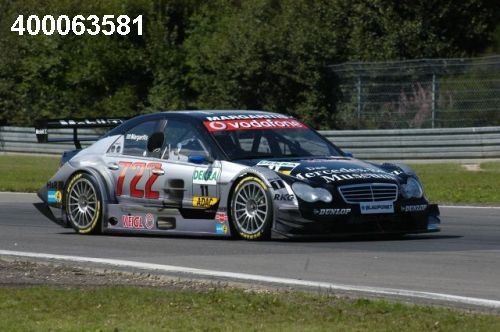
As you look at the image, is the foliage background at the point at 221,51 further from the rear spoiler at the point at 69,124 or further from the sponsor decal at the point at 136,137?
the sponsor decal at the point at 136,137

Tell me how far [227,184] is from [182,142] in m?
0.98

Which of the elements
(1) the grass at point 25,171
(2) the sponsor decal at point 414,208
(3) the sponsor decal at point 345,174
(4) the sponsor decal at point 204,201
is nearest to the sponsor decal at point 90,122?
(4) the sponsor decal at point 204,201

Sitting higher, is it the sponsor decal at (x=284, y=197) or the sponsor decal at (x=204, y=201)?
the sponsor decal at (x=284, y=197)

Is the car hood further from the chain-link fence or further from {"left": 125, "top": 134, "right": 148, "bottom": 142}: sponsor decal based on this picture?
the chain-link fence

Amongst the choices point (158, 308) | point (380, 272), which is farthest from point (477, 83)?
point (158, 308)

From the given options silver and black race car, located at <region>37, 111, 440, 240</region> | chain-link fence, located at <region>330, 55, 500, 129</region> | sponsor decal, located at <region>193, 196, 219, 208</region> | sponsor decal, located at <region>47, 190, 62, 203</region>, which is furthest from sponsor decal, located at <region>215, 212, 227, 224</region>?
chain-link fence, located at <region>330, 55, 500, 129</region>

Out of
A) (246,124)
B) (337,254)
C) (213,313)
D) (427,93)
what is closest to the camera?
(213,313)

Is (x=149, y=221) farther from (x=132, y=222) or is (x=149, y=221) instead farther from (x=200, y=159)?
(x=200, y=159)

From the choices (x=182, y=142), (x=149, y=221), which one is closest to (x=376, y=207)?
(x=182, y=142)

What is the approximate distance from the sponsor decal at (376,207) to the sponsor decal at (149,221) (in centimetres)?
236

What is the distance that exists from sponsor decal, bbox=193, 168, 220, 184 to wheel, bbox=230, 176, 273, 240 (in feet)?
1.07

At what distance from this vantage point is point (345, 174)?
1221cm

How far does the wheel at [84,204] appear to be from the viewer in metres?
13.7

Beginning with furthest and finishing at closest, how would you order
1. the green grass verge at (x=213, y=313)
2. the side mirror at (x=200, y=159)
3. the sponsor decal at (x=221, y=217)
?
the side mirror at (x=200, y=159) < the sponsor decal at (x=221, y=217) < the green grass verge at (x=213, y=313)
